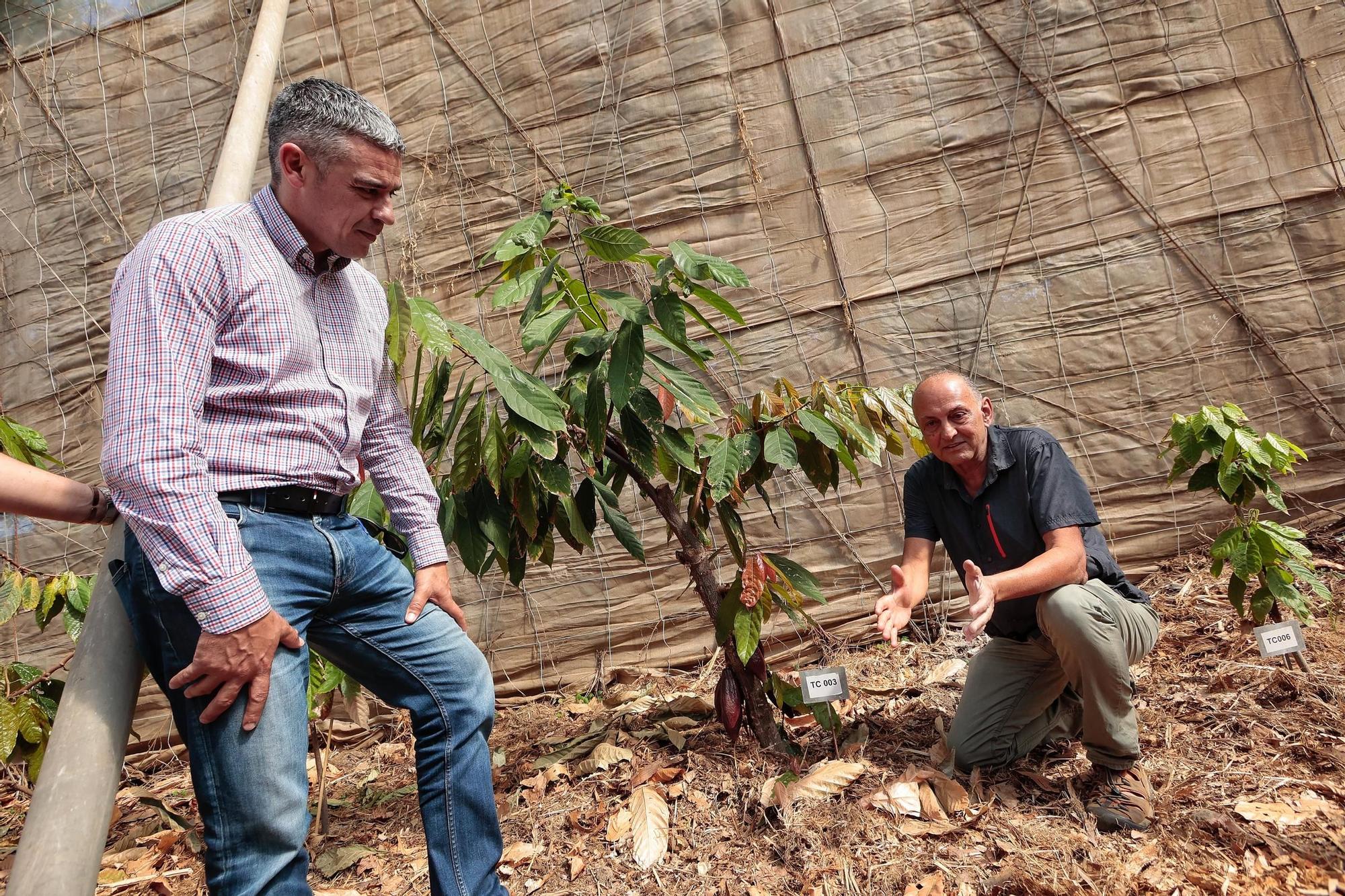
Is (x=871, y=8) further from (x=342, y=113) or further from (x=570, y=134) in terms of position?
(x=342, y=113)

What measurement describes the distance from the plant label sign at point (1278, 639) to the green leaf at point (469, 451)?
6.21 feet

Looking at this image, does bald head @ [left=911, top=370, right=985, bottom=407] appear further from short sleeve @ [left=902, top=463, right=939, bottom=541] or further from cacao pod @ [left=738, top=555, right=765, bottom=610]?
cacao pod @ [left=738, top=555, right=765, bottom=610]

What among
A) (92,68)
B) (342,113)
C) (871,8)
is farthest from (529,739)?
(92,68)

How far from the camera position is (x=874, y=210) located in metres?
3.16

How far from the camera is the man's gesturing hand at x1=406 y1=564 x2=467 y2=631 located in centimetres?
154

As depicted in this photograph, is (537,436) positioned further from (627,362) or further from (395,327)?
(395,327)

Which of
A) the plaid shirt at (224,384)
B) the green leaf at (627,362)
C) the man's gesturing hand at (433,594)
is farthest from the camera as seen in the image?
the green leaf at (627,362)

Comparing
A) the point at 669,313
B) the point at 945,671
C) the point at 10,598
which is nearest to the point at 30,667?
the point at 10,598

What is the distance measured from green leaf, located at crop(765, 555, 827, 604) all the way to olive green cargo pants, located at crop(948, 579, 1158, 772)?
1.57 ft

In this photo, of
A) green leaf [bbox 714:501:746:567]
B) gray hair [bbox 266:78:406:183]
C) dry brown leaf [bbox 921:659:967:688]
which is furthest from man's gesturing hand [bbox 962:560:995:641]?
gray hair [bbox 266:78:406:183]

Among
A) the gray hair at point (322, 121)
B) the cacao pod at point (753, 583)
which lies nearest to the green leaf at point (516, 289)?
the gray hair at point (322, 121)

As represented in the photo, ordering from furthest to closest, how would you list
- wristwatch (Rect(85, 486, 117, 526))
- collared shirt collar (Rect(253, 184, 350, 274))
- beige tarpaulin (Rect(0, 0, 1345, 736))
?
beige tarpaulin (Rect(0, 0, 1345, 736)) → collared shirt collar (Rect(253, 184, 350, 274)) → wristwatch (Rect(85, 486, 117, 526))

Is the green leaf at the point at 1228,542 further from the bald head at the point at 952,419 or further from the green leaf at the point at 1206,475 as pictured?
the bald head at the point at 952,419

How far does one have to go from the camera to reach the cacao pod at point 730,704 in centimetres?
221
